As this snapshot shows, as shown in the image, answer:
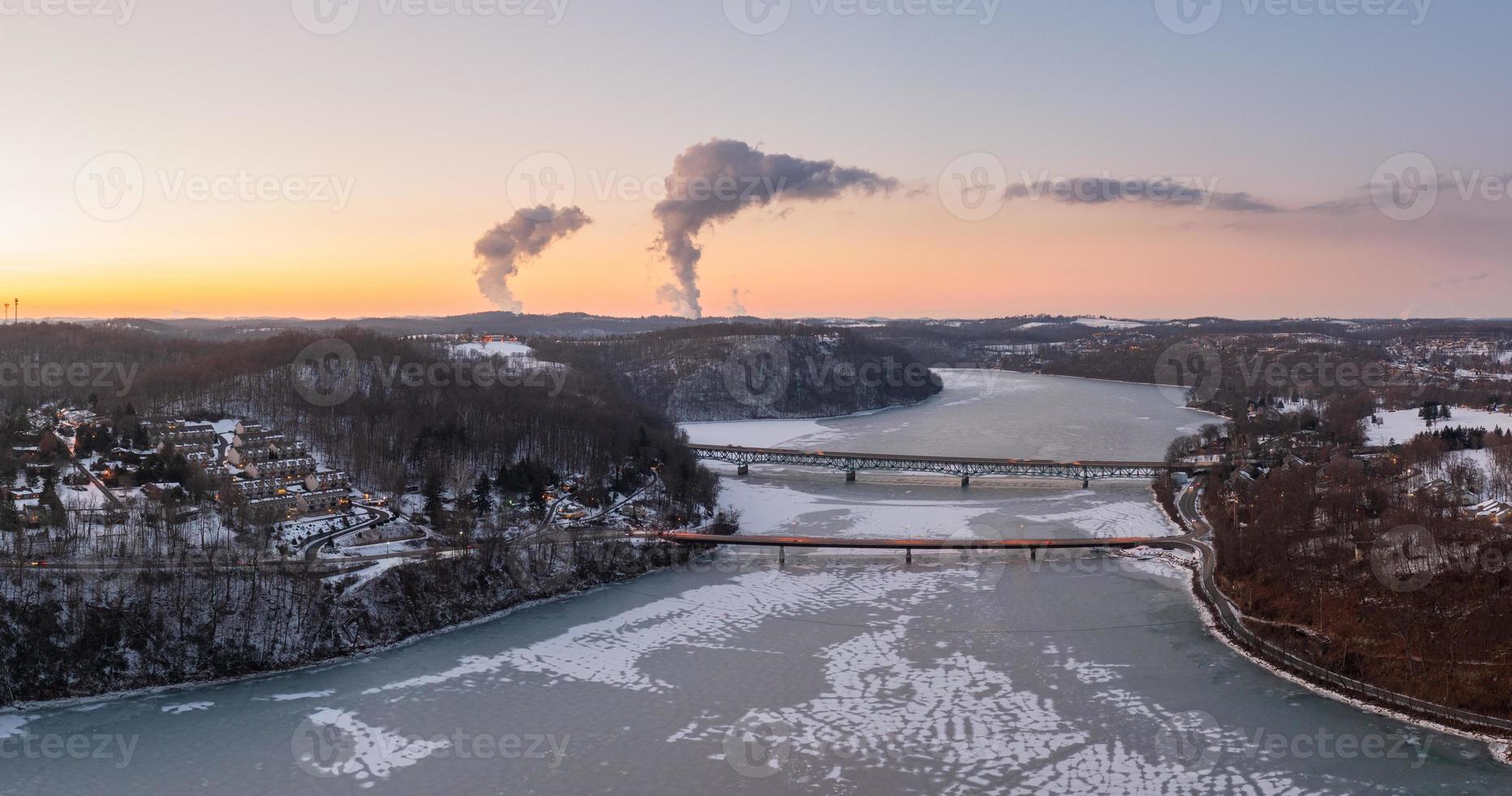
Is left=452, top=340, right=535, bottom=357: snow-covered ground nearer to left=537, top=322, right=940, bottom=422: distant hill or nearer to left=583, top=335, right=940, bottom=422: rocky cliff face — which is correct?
left=537, top=322, right=940, bottom=422: distant hill

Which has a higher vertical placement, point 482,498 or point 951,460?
point 482,498

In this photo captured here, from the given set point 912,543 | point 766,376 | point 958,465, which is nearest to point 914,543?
point 912,543

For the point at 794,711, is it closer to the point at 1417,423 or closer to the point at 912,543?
the point at 912,543

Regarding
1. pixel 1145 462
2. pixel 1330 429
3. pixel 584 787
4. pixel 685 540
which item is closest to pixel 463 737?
pixel 584 787

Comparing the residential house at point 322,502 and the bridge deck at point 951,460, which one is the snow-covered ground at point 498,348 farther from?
the residential house at point 322,502

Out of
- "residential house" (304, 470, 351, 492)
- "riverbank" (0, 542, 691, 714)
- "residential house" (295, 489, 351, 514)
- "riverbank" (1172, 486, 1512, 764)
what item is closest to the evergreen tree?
"residential house" (295, 489, 351, 514)

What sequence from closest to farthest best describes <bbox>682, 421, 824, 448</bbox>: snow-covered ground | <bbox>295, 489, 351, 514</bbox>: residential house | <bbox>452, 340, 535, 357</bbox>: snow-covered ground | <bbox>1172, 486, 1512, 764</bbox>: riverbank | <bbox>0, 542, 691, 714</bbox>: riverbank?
1. <bbox>1172, 486, 1512, 764</bbox>: riverbank
2. <bbox>0, 542, 691, 714</bbox>: riverbank
3. <bbox>295, 489, 351, 514</bbox>: residential house
4. <bbox>682, 421, 824, 448</bbox>: snow-covered ground
5. <bbox>452, 340, 535, 357</bbox>: snow-covered ground
